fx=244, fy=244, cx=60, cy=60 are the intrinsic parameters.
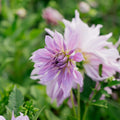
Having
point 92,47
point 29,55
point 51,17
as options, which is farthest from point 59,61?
point 51,17

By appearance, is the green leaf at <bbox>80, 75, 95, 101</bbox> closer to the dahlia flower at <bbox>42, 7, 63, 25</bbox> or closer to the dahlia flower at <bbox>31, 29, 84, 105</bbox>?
the dahlia flower at <bbox>31, 29, 84, 105</bbox>

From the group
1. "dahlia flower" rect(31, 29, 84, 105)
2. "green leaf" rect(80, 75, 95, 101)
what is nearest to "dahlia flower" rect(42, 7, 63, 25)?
"green leaf" rect(80, 75, 95, 101)

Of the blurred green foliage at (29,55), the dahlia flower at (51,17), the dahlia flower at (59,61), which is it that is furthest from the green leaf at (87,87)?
the dahlia flower at (51,17)

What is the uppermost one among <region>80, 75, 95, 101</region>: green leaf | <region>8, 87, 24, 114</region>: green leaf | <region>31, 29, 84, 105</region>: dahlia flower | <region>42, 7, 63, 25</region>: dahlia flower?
<region>42, 7, 63, 25</region>: dahlia flower

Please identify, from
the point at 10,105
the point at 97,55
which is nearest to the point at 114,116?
the point at 97,55

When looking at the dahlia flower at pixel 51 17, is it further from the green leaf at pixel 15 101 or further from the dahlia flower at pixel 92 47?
the green leaf at pixel 15 101

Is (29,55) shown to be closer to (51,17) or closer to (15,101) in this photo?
(51,17)

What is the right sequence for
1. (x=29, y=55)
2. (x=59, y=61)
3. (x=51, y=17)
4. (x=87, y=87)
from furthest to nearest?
1. (x=51, y=17)
2. (x=29, y=55)
3. (x=87, y=87)
4. (x=59, y=61)
